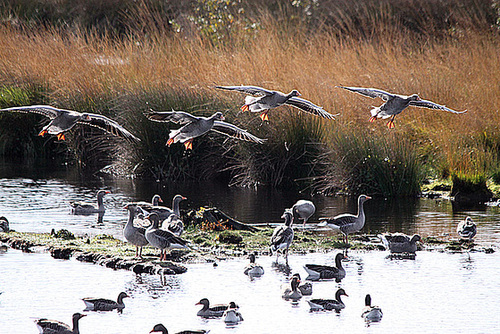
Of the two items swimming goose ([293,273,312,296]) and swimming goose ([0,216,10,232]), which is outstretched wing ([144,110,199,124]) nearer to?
swimming goose ([0,216,10,232])

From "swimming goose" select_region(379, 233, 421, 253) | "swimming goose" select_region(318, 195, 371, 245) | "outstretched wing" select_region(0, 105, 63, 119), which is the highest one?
"outstretched wing" select_region(0, 105, 63, 119)

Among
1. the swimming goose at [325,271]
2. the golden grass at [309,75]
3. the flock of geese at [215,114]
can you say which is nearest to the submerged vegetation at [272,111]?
the golden grass at [309,75]

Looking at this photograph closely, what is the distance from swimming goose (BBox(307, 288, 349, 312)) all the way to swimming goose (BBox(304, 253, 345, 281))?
4.37ft

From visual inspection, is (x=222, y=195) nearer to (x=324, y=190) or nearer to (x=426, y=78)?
(x=324, y=190)

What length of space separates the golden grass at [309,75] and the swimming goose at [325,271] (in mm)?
8797

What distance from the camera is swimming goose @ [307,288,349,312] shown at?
36.3ft

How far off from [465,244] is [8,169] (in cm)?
1584

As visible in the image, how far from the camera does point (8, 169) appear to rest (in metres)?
26.0

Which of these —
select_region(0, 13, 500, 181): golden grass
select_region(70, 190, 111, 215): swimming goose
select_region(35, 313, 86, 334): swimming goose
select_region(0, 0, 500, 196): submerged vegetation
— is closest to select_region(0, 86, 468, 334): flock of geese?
select_region(35, 313, 86, 334): swimming goose

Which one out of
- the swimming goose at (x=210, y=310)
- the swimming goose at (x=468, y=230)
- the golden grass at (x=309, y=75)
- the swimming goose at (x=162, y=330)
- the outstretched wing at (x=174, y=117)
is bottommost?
the swimming goose at (x=162, y=330)

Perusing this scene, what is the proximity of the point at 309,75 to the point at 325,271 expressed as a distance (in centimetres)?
1213

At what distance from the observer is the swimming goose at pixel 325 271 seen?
41.4ft

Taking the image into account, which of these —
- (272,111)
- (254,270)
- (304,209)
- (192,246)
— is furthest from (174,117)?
(272,111)

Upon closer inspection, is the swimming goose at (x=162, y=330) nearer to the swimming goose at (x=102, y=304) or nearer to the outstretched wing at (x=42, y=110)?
the swimming goose at (x=102, y=304)
